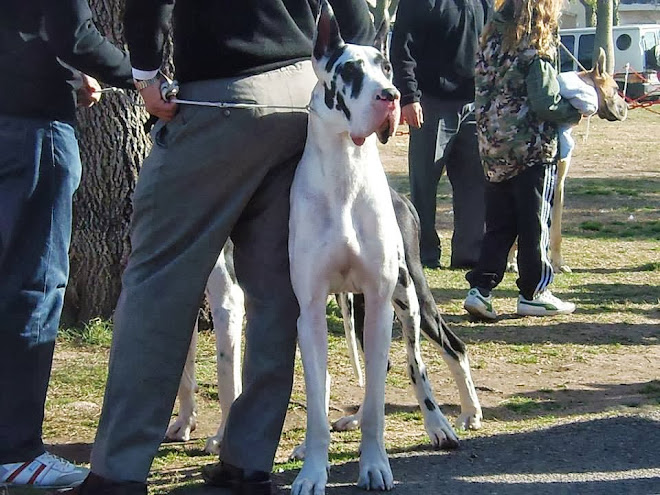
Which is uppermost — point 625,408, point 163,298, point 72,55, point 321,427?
point 72,55

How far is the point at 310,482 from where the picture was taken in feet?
13.5

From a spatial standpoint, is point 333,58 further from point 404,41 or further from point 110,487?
point 404,41

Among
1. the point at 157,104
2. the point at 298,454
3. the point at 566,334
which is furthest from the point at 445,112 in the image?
the point at 157,104

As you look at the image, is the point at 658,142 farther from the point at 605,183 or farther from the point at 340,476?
the point at 340,476

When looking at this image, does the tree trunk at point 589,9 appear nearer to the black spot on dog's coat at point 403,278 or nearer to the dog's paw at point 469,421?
the dog's paw at point 469,421

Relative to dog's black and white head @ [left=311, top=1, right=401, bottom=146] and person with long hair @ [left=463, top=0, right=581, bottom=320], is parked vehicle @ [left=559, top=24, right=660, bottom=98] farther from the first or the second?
dog's black and white head @ [left=311, top=1, right=401, bottom=146]

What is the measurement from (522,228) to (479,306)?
62 cm

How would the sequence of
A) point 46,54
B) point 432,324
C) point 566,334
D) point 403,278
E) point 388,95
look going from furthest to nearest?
point 566,334
point 432,324
point 403,278
point 46,54
point 388,95

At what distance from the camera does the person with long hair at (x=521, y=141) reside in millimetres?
7434

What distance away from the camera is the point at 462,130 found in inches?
386

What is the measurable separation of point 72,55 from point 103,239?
9.89ft

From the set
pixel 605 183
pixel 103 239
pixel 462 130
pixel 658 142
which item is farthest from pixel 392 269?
pixel 658 142

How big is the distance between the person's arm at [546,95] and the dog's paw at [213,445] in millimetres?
3474

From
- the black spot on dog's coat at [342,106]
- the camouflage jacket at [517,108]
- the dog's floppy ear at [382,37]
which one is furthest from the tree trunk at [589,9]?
the black spot on dog's coat at [342,106]
